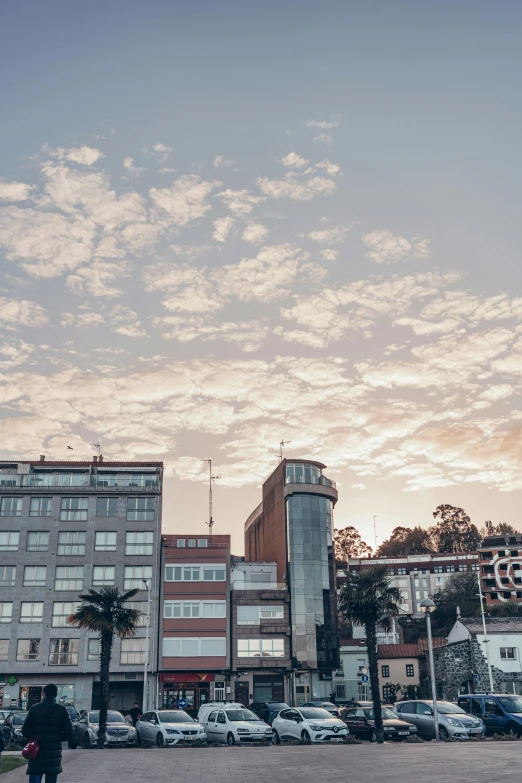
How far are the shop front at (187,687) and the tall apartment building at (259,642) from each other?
2.39 m

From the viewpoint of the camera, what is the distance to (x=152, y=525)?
7075 centimetres

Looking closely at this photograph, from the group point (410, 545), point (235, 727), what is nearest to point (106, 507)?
point (235, 727)

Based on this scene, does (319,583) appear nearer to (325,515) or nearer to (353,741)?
(325,515)

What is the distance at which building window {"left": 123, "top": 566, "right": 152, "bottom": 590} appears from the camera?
68.8 m

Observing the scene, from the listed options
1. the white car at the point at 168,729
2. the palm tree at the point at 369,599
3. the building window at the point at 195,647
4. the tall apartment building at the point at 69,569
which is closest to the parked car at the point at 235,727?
the white car at the point at 168,729

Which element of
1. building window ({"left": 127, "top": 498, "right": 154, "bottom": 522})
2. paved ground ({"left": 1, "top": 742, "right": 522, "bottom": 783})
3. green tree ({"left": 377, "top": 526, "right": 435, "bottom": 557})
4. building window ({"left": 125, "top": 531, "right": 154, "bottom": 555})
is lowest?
paved ground ({"left": 1, "top": 742, "right": 522, "bottom": 783})

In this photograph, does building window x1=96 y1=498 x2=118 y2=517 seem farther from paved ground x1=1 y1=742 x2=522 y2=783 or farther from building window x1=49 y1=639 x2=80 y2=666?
paved ground x1=1 y1=742 x2=522 y2=783

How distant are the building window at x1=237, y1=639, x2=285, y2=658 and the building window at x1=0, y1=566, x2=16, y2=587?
2124 cm

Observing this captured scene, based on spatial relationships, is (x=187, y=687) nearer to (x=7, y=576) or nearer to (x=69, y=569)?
(x=69, y=569)

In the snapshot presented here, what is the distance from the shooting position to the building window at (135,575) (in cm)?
6875

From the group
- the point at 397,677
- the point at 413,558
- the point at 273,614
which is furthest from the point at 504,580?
the point at 273,614

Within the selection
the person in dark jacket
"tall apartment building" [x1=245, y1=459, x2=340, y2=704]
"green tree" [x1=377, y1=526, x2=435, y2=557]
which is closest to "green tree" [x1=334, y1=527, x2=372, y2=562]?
"green tree" [x1=377, y1=526, x2=435, y2=557]

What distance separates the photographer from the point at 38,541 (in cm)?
6944

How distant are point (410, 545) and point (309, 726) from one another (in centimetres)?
13215
